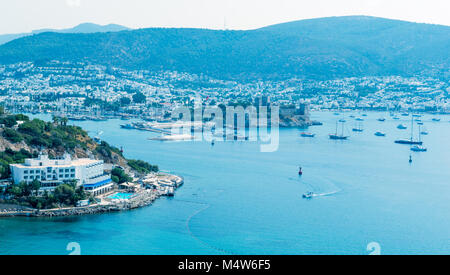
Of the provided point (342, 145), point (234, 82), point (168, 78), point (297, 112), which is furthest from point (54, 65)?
point (342, 145)

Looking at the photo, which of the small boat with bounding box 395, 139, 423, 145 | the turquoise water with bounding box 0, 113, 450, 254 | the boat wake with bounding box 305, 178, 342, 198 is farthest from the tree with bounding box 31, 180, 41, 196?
the small boat with bounding box 395, 139, 423, 145

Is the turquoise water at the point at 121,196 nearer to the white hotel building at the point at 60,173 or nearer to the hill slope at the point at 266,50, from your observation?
the white hotel building at the point at 60,173

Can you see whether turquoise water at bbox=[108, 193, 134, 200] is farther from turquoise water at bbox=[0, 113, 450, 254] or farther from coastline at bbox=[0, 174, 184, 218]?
turquoise water at bbox=[0, 113, 450, 254]

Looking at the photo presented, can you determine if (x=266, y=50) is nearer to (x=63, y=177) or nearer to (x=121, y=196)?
(x=121, y=196)

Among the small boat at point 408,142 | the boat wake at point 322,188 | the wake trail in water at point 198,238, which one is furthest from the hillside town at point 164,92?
the wake trail in water at point 198,238
